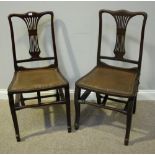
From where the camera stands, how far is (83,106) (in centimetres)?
242

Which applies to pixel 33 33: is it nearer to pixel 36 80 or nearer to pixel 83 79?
pixel 36 80

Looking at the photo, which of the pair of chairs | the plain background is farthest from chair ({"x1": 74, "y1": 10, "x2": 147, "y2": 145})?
the plain background

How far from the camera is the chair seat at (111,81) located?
1.81 meters

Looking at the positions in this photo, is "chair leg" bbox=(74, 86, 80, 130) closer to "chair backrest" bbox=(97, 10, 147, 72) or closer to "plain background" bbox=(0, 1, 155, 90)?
"chair backrest" bbox=(97, 10, 147, 72)

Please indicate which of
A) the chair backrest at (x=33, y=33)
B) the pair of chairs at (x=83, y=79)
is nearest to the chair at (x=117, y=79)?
the pair of chairs at (x=83, y=79)

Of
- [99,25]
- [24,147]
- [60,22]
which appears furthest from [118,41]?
[24,147]

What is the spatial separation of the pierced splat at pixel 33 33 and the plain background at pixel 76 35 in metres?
0.13

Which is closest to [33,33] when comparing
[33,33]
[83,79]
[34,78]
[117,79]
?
[33,33]

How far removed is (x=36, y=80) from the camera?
1.93 meters

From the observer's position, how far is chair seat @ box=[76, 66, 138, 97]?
5.93ft

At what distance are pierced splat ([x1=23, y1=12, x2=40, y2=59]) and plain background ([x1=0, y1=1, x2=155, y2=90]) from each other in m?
0.13

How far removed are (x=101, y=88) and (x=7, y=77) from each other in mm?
1051

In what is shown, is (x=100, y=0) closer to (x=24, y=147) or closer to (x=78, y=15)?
(x=78, y=15)

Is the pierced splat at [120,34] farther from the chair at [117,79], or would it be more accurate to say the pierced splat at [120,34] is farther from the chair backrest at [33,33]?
the chair backrest at [33,33]
